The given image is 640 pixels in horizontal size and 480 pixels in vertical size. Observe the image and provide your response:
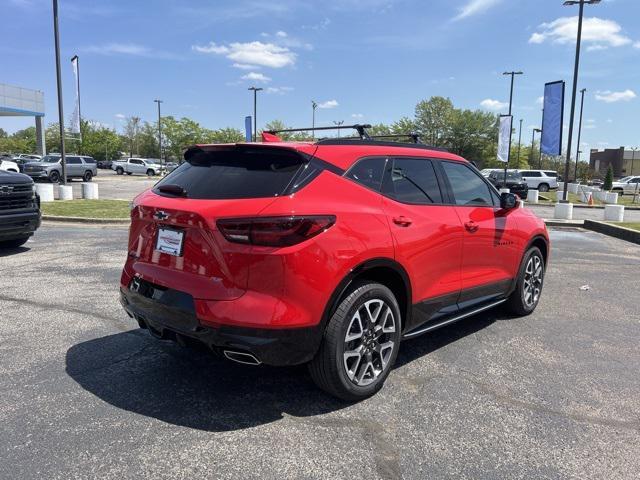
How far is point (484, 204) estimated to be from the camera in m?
4.71

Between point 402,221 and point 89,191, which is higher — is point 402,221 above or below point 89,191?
above

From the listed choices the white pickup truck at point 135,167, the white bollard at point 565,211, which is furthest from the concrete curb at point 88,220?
the white pickup truck at point 135,167

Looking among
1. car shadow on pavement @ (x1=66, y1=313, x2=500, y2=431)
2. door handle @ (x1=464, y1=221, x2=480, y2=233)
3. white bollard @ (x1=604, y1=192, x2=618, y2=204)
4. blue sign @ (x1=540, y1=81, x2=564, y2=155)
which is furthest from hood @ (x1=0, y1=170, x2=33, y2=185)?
white bollard @ (x1=604, y1=192, x2=618, y2=204)

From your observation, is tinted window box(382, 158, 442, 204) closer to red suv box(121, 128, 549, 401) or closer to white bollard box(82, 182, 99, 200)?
red suv box(121, 128, 549, 401)

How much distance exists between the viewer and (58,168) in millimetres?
32281

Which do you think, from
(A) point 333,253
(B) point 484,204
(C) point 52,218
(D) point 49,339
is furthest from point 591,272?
(C) point 52,218

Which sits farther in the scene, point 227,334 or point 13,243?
point 13,243

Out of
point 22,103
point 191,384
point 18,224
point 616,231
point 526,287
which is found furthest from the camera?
point 22,103

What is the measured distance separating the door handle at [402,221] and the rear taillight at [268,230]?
2.69ft

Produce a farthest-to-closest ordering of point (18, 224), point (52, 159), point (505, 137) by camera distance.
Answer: point (52, 159) < point (505, 137) < point (18, 224)

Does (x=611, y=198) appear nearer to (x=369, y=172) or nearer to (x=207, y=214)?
(x=369, y=172)

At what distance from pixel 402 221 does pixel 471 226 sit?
1052mm

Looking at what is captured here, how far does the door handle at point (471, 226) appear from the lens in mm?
4285

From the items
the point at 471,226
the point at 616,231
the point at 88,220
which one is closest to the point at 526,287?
the point at 471,226
